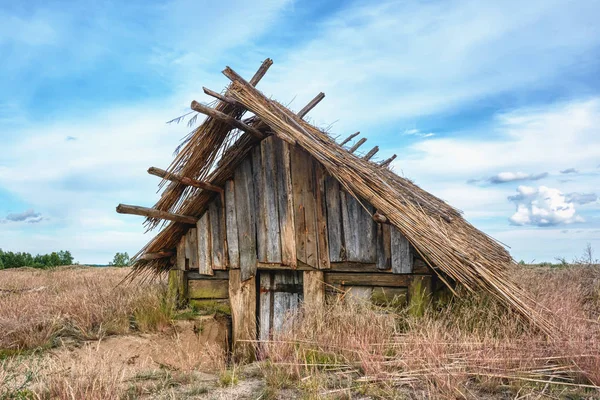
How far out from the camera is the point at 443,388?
12.6ft

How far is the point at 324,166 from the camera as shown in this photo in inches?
286

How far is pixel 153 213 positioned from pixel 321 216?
8.52 ft

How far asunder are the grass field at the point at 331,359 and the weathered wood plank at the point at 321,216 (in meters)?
0.94

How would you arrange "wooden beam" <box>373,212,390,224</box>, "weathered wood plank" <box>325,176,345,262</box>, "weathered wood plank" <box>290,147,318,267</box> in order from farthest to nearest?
"weathered wood plank" <box>290,147,318,267</box>
"weathered wood plank" <box>325,176,345,262</box>
"wooden beam" <box>373,212,390,224</box>

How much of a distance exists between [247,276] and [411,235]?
3.09 metres

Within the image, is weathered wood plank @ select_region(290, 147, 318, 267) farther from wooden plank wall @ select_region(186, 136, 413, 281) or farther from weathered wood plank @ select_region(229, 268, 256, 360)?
weathered wood plank @ select_region(229, 268, 256, 360)

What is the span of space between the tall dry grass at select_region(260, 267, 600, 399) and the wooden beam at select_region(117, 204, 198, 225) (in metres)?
3.00

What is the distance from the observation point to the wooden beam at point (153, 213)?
698 centimetres

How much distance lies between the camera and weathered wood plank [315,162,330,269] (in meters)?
7.26

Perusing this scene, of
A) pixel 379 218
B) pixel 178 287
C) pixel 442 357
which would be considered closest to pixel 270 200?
pixel 379 218

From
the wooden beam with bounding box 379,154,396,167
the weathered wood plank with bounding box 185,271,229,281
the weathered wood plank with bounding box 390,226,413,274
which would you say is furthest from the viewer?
the wooden beam with bounding box 379,154,396,167

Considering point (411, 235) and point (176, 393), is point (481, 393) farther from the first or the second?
point (176, 393)

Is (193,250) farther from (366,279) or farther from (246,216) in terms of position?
(366,279)

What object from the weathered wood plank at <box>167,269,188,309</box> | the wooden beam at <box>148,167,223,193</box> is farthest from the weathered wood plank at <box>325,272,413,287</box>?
the weathered wood plank at <box>167,269,188,309</box>
